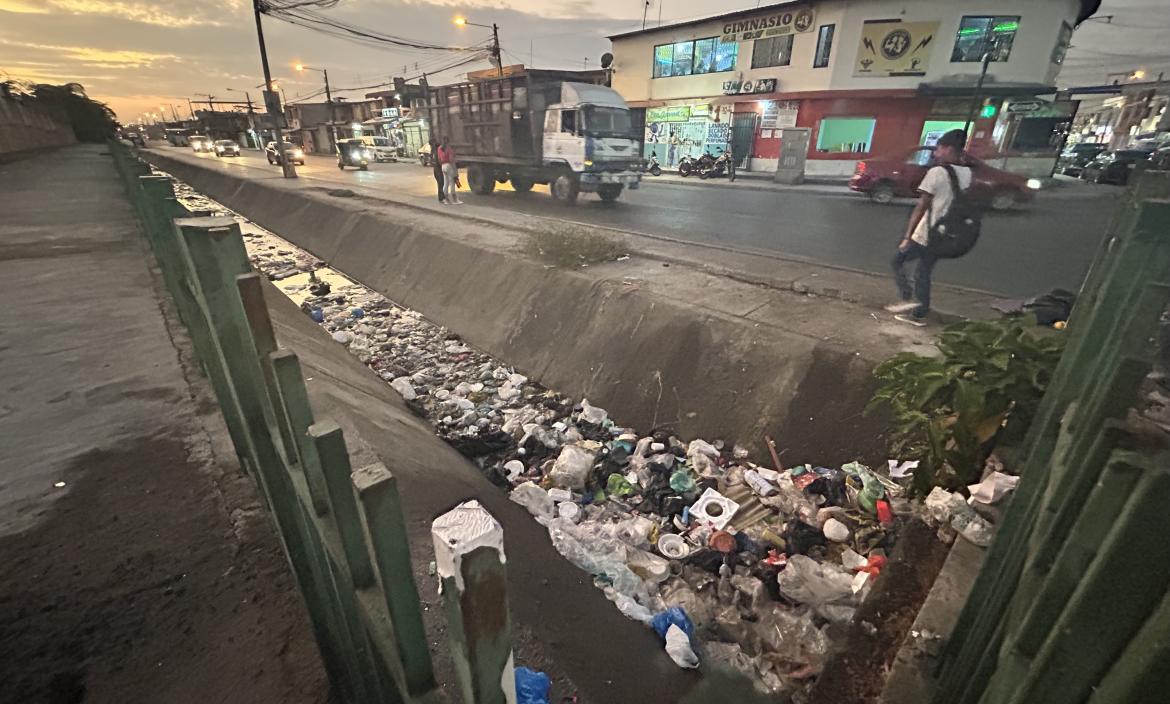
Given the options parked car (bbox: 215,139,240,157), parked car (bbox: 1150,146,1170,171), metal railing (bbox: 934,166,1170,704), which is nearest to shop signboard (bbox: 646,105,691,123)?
parked car (bbox: 1150,146,1170,171)

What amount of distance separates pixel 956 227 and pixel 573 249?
421 cm

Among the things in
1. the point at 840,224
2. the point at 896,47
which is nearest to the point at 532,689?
the point at 840,224

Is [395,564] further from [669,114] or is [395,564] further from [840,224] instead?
[669,114]

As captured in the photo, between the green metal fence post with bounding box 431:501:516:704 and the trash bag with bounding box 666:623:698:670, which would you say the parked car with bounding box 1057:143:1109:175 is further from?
the green metal fence post with bounding box 431:501:516:704

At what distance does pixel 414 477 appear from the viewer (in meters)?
2.91

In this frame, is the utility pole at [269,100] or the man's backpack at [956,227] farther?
the utility pole at [269,100]

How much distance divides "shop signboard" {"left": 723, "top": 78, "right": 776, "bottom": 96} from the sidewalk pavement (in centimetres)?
2327

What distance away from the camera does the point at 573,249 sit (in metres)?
6.88

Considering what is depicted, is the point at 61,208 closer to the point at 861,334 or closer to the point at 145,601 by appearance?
the point at 145,601

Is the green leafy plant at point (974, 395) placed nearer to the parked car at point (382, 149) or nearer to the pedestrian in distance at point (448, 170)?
the pedestrian in distance at point (448, 170)

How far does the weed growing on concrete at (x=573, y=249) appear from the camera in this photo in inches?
264

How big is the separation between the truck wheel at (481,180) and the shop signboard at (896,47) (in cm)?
1501

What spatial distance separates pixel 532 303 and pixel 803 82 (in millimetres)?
19885

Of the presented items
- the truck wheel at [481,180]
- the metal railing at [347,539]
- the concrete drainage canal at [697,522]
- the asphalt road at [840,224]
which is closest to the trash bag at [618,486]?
the concrete drainage canal at [697,522]
